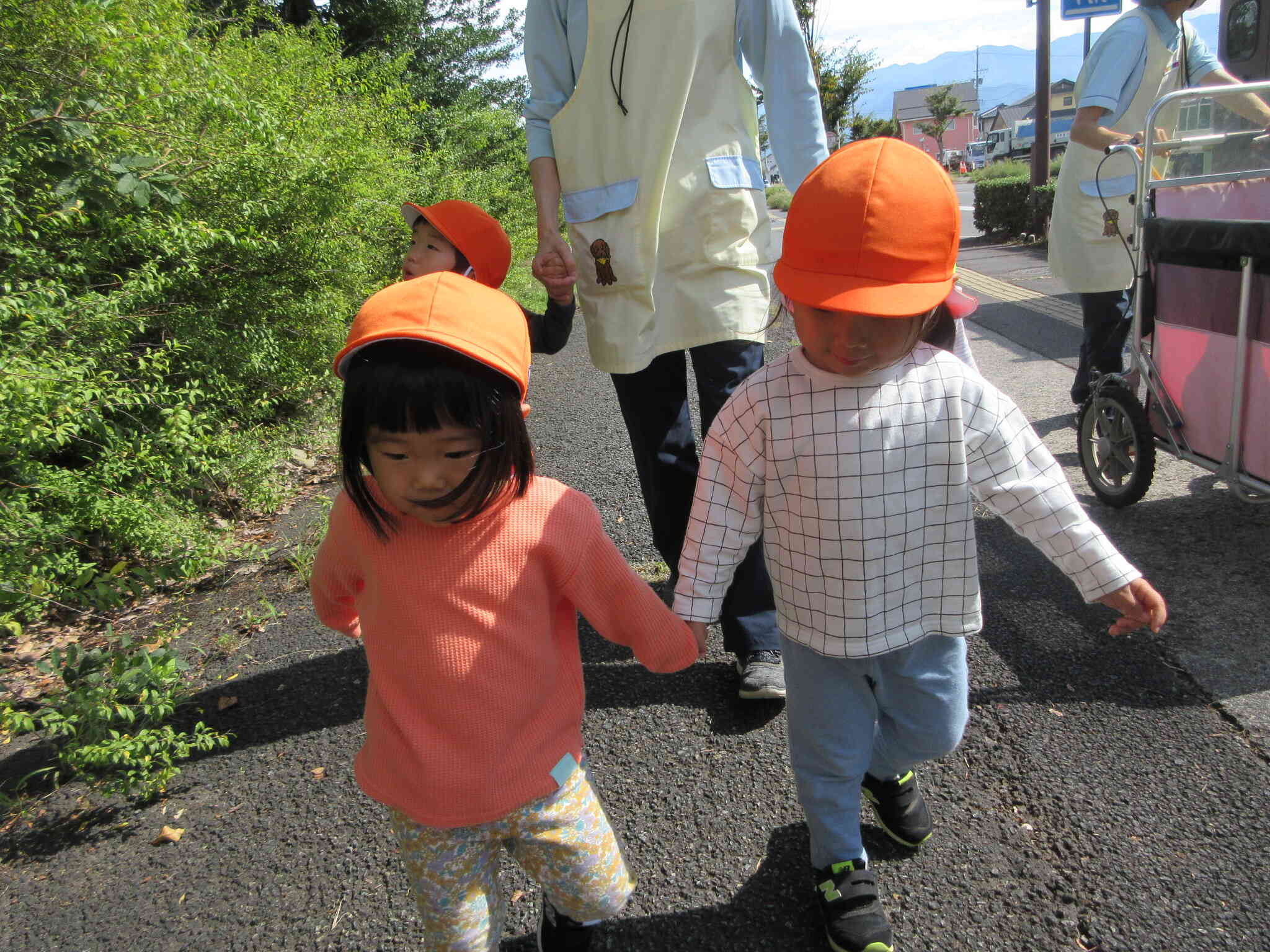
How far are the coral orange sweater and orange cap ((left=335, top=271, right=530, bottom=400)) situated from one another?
264 millimetres

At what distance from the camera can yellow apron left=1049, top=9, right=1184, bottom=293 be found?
410cm

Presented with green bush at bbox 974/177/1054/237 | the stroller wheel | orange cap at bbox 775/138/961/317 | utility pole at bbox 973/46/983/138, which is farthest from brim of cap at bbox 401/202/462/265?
utility pole at bbox 973/46/983/138

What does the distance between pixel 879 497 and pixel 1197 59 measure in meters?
3.80

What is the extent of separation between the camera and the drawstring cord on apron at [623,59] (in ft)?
7.64

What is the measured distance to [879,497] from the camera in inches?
64.9

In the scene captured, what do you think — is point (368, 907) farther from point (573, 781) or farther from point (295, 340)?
point (295, 340)

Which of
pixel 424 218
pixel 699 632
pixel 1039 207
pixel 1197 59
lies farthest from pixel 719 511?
pixel 1039 207

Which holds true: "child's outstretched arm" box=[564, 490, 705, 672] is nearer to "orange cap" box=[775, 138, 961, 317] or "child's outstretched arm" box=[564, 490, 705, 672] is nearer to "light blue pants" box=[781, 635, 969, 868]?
"light blue pants" box=[781, 635, 969, 868]

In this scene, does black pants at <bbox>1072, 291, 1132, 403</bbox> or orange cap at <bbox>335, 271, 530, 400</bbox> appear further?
black pants at <bbox>1072, 291, 1132, 403</bbox>

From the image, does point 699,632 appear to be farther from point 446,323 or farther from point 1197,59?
point 1197,59

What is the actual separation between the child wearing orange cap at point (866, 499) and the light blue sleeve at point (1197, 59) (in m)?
3.43

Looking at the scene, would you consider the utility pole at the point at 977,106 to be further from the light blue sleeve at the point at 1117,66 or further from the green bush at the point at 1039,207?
the light blue sleeve at the point at 1117,66

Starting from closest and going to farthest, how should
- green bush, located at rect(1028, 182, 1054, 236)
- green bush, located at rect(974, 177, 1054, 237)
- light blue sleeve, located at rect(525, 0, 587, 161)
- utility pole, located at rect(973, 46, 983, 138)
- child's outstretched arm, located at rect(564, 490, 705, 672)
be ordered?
child's outstretched arm, located at rect(564, 490, 705, 672)
light blue sleeve, located at rect(525, 0, 587, 161)
green bush, located at rect(1028, 182, 1054, 236)
green bush, located at rect(974, 177, 1054, 237)
utility pole, located at rect(973, 46, 983, 138)

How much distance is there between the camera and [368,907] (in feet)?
6.66
